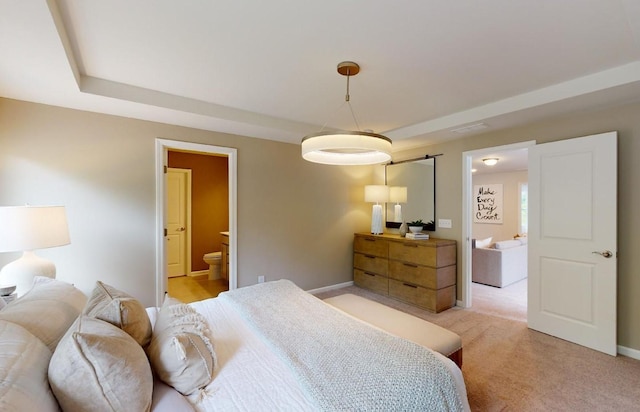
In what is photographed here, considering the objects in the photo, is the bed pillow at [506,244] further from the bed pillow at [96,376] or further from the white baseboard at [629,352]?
the bed pillow at [96,376]

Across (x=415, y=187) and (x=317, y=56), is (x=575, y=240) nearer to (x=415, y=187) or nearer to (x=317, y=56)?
(x=415, y=187)

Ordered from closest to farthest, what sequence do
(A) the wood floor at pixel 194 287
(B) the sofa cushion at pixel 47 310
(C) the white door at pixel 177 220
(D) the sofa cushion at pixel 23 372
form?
(D) the sofa cushion at pixel 23 372
(B) the sofa cushion at pixel 47 310
(A) the wood floor at pixel 194 287
(C) the white door at pixel 177 220

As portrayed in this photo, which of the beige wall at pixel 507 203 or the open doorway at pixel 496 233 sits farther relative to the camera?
the beige wall at pixel 507 203

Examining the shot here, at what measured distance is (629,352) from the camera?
8.27 ft

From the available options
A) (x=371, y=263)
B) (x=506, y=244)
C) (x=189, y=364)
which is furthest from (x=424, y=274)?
(x=189, y=364)

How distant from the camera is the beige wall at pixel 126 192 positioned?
258 cm

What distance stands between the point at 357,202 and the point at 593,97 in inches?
122

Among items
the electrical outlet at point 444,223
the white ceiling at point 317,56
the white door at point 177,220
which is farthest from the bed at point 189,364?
the white door at point 177,220

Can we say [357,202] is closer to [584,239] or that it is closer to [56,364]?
[584,239]

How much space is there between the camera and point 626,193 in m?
2.56

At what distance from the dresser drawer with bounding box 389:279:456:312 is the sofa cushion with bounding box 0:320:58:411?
11.8 feet

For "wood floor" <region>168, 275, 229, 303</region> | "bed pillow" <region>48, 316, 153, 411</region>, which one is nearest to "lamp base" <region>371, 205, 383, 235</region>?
"wood floor" <region>168, 275, 229, 303</region>

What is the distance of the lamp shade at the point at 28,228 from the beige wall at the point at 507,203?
8.37 metres

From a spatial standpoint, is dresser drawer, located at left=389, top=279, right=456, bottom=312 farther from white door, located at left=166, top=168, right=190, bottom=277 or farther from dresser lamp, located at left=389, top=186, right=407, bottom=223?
white door, located at left=166, top=168, right=190, bottom=277
